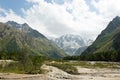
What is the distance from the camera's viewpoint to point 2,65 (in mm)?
79000

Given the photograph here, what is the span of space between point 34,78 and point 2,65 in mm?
25209

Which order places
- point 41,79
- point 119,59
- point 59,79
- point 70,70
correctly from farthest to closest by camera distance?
point 119,59 < point 70,70 < point 59,79 < point 41,79

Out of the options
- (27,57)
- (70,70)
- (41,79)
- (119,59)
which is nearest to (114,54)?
(119,59)

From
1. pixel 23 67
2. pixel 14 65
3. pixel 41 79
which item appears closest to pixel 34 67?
pixel 23 67

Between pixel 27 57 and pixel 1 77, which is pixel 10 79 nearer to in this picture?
pixel 1 77

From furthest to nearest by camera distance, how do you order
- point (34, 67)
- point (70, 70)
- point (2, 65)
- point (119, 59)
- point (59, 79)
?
point (119, 59) → point (70, 70) → point (2, 65) → point (34, 67) → point (59, 79)

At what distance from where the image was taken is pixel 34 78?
56.4 metres

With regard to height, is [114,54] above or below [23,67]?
above

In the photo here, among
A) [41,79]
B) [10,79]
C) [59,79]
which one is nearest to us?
[10,79]

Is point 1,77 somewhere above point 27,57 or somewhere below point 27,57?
below

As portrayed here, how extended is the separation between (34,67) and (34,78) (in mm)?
17832

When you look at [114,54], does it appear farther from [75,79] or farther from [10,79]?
[10,79]

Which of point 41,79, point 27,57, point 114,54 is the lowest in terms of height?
point 41,79

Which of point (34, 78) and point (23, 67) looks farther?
point (23, 67)
